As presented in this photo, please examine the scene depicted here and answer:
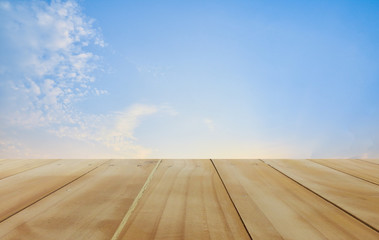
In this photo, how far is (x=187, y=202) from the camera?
0.74 m

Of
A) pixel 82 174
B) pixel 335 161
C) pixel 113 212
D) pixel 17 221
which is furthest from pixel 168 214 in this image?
pixel 335 161

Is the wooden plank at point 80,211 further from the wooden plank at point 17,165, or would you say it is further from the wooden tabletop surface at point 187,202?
the wooden plank at point 17,165

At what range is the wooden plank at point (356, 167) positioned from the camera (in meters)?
1.14

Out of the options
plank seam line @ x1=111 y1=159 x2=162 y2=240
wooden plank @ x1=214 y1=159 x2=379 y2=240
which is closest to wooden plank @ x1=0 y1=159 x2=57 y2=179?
plank seam line @ x1=111 y1=159 x2=162 y2=240

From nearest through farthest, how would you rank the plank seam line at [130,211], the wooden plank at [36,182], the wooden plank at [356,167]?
the plank seam line at [130,211]
the wooden plank at [36,182]
the wooden plank at [356,167]

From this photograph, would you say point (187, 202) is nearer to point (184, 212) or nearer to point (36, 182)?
point (184, 212)

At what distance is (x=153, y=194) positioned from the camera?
0.80m

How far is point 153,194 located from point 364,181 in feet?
2.69

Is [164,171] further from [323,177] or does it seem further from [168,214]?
[323,177]

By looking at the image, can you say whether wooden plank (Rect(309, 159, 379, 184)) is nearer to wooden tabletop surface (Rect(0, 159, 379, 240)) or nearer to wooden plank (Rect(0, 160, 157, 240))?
wooden tabletop surface (Rect(0, 159, 379, 240))

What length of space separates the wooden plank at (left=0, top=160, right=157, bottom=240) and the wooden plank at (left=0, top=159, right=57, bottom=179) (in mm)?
405

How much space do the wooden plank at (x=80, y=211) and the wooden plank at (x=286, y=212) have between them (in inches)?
12.2

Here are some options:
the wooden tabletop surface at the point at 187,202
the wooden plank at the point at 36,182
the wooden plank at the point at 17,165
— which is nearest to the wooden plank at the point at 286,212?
the wooden tabletop surface at the point at 187,202

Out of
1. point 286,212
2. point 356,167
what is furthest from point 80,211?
point 356,167
